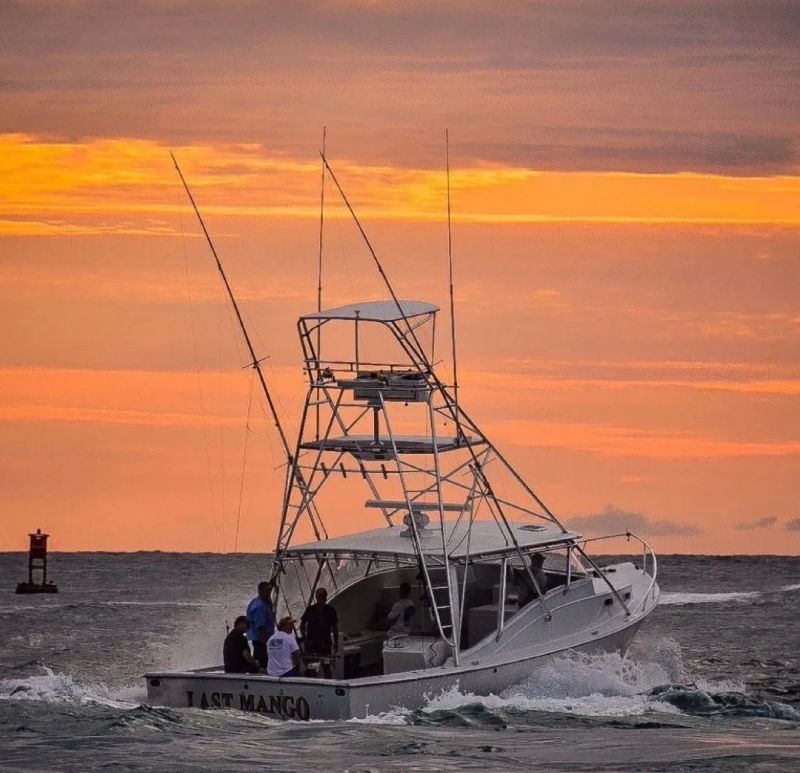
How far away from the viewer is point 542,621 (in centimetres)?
2902

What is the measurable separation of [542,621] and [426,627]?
1799 mm

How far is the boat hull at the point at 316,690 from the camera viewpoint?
2566 cm

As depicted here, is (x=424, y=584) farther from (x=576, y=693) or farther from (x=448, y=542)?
(x=576, y=693)

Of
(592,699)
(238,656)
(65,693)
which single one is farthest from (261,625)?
(592,699)

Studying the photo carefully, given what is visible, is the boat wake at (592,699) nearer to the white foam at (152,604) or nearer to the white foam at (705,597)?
the white foam at (705,597)

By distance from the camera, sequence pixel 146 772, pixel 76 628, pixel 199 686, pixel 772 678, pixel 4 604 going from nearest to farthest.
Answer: pixel 146 772 → pixel 199 686 → pixel 772 678 → pixel 76 628 → pixel 4 604

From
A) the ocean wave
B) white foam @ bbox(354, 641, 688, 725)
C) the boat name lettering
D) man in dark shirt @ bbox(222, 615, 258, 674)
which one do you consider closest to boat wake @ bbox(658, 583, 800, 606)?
the ocean wave

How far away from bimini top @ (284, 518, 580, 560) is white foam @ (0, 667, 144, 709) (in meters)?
3.31

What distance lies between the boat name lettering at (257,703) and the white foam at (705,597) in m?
46.2

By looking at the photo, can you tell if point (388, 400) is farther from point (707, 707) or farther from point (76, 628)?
point (76, 628)

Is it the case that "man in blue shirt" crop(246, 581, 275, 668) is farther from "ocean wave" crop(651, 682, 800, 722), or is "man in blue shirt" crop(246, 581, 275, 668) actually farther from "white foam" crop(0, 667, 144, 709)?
"ocean wave" crop(651, 682, 800, 722)

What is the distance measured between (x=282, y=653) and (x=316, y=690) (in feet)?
2.86

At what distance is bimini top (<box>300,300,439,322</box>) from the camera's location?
2791cm

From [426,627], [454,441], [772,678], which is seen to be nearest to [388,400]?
[454,441]
